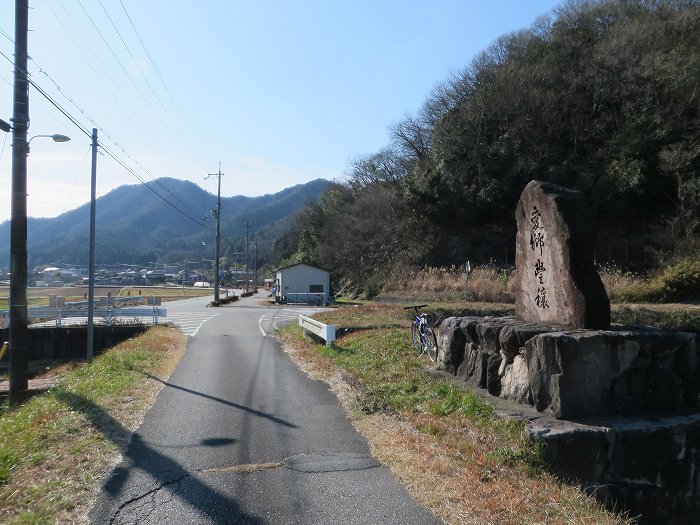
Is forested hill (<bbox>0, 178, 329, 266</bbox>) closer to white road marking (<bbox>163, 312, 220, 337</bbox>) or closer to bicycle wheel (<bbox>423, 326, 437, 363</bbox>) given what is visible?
white road marking (<bbox>163, 312, 220, 337</bbox>)

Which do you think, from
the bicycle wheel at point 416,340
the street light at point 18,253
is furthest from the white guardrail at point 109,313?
the bicycle wheel at point 416,340

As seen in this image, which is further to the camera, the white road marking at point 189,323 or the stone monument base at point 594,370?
the white road marking at point 189,323

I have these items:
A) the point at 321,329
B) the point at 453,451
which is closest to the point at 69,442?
the point at 453,451

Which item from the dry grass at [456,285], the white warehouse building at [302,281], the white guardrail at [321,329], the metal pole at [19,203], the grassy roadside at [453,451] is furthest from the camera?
the white warehouse building at [302,281]

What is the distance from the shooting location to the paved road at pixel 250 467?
4793 mm

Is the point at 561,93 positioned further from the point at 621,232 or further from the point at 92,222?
the point at 92,222

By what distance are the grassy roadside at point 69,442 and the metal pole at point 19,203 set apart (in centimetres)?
133

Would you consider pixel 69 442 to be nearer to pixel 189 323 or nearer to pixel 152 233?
pixel 189 323

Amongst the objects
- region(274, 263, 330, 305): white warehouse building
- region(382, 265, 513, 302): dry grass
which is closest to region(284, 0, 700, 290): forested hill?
region(382, 265, 513, 302): dry grass

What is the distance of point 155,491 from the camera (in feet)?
17.2

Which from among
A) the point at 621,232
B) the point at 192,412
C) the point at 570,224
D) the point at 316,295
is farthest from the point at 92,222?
the point at 316,295

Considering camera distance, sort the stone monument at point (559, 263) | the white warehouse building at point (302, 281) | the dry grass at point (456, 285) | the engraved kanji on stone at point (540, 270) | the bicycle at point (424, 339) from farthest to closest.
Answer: the white warehouse building at point (302, 281) → the dry grass at point (456, 285) → the bicycle at point (424, 339) → the engraved kanji on stone at point (540, 270) → the stone monument at point (559, 263)

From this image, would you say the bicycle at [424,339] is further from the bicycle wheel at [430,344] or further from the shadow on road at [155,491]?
the shadow on road at [155,491]

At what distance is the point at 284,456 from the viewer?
6.29 meters
